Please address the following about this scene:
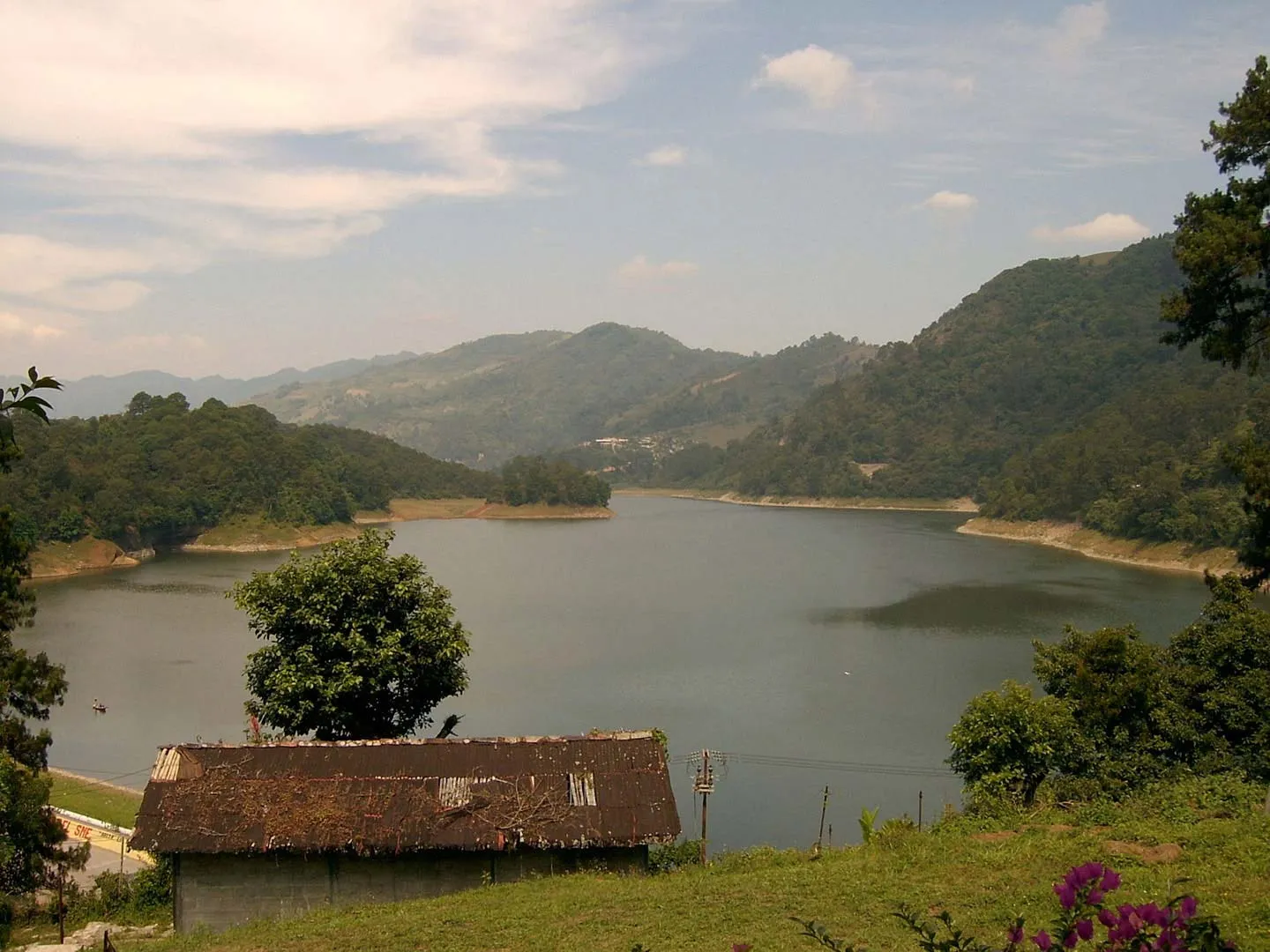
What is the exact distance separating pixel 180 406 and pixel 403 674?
9050 centimetres

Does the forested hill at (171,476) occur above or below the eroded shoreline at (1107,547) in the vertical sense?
above

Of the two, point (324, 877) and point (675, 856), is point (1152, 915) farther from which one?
point (675, 856)

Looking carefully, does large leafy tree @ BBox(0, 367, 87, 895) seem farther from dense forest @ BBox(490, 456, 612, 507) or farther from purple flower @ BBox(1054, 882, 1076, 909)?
dense forest @ BBox(490, 456, 612, 507)

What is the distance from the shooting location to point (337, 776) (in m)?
12.3

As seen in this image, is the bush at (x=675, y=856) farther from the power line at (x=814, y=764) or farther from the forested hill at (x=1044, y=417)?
the forested hill at (x=1044, y=417)

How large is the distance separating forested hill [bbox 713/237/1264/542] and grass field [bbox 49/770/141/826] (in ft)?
183

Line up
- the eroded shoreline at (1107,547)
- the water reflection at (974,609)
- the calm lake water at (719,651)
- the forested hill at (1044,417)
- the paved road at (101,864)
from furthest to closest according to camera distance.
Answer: the forested hill at (1044,417) → the eroded shoreline at (1107,547) → the water reflection at (974,609) → the calm lake water at (719,651) → the paved road at (101,864)

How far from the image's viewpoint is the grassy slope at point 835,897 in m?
8.49

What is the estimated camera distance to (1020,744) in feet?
51.9

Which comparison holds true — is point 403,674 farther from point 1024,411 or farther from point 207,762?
point 1024,411

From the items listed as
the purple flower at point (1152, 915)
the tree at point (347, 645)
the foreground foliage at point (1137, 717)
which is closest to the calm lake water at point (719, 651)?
the foreground foliage at point (1137, 717)

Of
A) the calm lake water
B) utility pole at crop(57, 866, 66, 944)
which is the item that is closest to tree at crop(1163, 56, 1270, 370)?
the calm lake water

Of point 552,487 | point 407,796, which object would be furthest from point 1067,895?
point 552,487

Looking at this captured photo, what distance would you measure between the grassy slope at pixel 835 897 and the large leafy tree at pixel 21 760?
4473 mm
